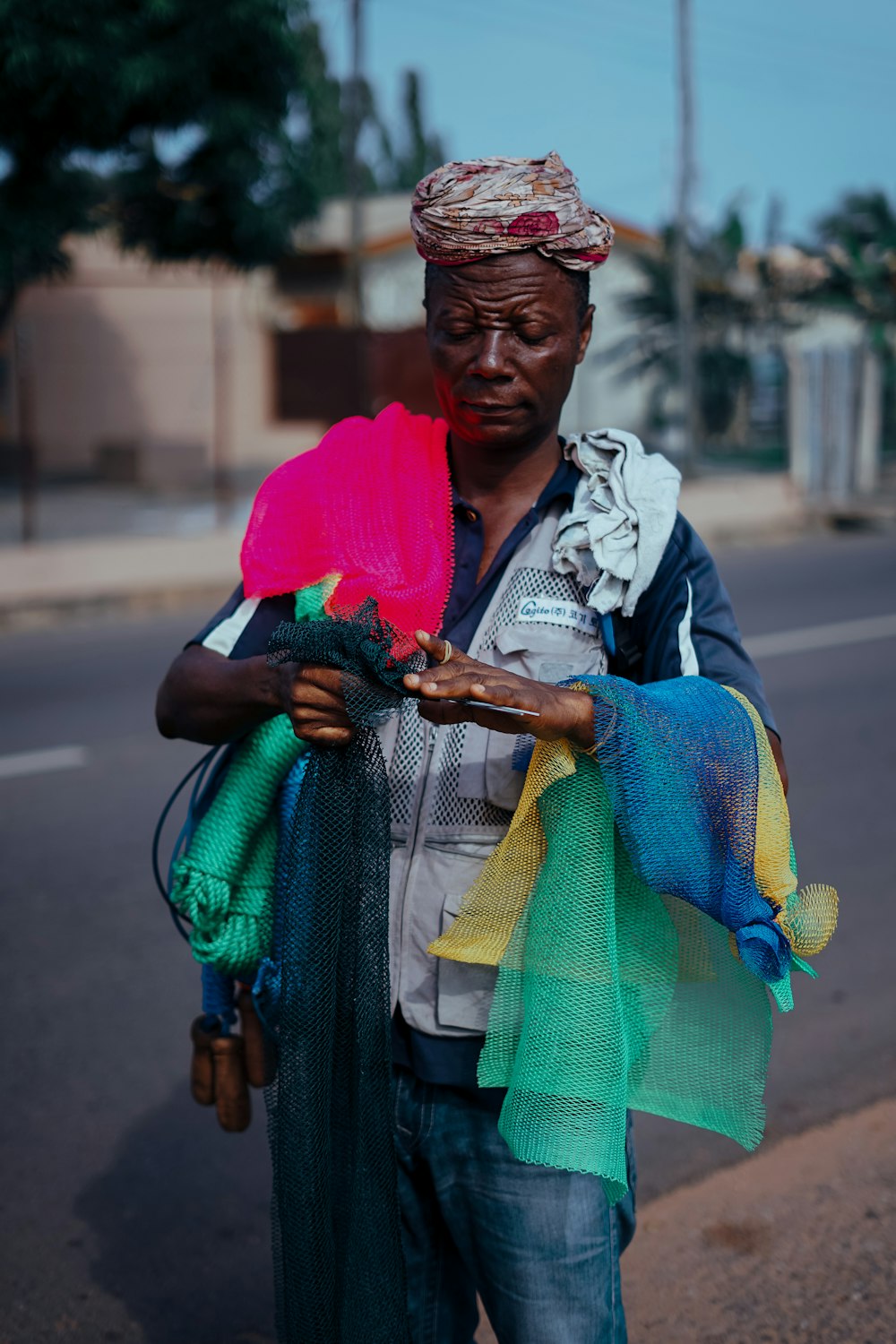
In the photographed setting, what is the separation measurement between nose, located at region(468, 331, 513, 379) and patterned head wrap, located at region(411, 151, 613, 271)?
0.10 m

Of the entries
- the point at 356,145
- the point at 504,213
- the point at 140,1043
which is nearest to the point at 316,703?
the point at 504,213

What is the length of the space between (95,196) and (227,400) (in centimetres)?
1048

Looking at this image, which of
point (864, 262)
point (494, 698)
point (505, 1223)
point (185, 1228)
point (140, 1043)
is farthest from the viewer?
point (864, 262)

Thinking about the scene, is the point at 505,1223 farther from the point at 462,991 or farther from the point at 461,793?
the point at 461,793

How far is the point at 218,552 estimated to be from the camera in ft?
43.2

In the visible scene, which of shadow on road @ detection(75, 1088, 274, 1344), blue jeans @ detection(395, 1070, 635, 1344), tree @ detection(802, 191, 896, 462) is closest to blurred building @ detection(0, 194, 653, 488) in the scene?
tree @ detection(802, 191, 896, 462)

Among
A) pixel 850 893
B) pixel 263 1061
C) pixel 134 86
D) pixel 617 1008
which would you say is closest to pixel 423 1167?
pixel 263 1061

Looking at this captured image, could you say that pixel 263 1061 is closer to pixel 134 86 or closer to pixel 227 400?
pixel 134 86

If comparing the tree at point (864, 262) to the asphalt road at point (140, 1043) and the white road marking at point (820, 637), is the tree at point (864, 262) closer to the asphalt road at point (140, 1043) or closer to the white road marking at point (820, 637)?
the white road marking at point (820, 637)

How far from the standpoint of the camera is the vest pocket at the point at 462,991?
5.98 feet

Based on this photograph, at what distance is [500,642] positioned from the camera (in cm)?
183

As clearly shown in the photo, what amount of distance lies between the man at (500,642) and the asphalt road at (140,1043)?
124 centimetres

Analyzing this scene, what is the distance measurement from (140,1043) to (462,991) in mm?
2337

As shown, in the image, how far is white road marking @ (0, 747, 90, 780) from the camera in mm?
6379
